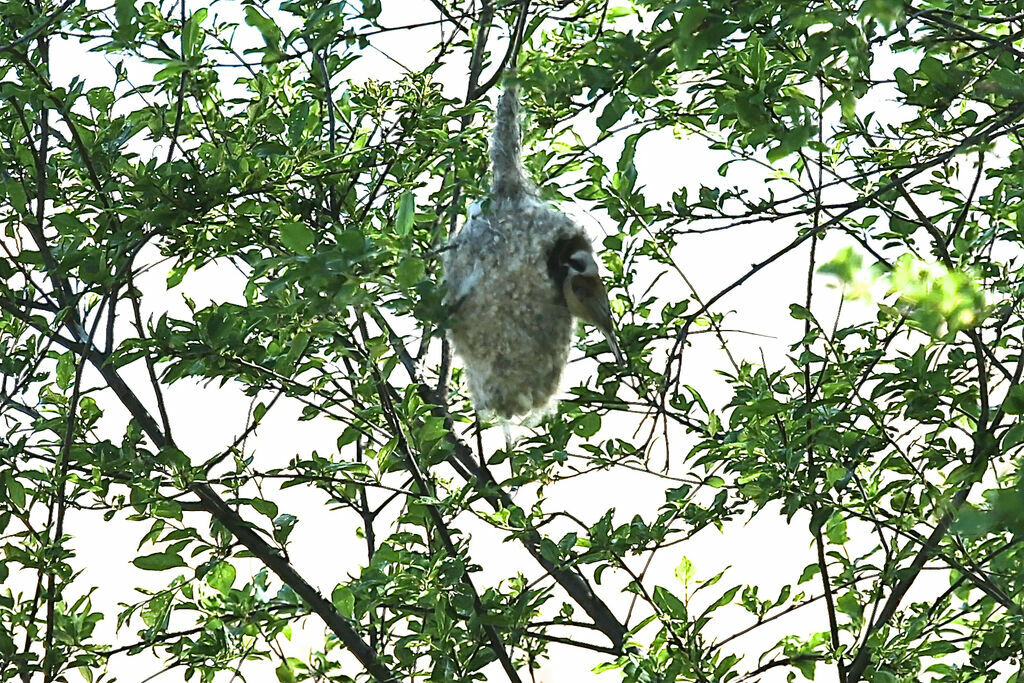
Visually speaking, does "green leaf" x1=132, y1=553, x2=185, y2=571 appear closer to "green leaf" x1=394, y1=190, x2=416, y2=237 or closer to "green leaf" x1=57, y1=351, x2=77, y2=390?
"green leaf" x1=57, y1=351, x2=77, y2=390

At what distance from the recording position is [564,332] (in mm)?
2109

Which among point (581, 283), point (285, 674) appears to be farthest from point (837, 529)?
point (285, 674)

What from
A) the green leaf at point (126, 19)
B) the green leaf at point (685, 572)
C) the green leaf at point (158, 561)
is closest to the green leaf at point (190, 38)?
the green leaf at point (126, 19)

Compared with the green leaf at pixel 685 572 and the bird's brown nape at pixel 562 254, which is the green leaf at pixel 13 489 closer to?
the bird's brown nape at pixel 562 254

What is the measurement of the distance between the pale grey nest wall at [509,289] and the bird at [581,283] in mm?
14

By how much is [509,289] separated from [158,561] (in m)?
1.01

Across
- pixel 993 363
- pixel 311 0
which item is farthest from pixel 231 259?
pixel 993 363

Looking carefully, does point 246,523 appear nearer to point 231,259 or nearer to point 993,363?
point 231,259

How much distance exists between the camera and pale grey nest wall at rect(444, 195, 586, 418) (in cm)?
200

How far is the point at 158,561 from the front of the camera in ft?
8.09

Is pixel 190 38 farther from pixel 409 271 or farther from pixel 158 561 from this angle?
pixel 158 561

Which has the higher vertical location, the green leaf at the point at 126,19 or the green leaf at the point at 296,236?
the green leaf at the point at 126,19

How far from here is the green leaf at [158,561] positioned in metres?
2.46

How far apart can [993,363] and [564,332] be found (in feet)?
3.41
